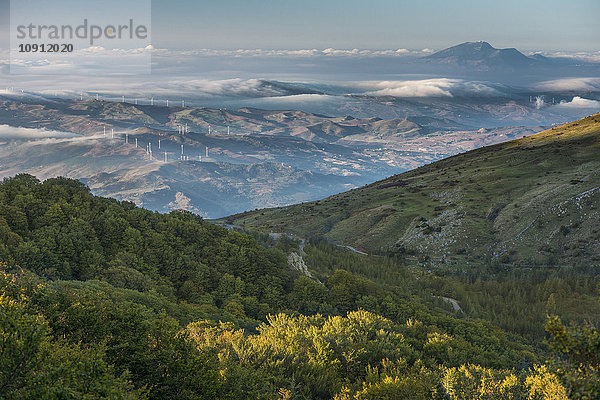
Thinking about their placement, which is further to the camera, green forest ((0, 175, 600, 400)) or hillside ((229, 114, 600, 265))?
hillside ((229, 114, 600, 265))

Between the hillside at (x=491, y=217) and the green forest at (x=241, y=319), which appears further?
the hillside at (x=491, y=217)

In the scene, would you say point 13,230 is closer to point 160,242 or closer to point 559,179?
point 160,242

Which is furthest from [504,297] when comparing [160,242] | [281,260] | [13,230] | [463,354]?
[13,230]

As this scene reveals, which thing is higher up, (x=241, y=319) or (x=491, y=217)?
(x=241, y=319)
